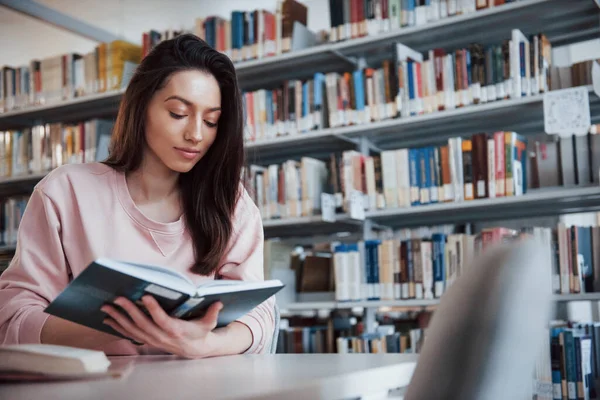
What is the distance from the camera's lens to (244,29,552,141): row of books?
2.76 metres

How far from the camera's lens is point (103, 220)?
1377 mm

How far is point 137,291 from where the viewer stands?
3.03 feet

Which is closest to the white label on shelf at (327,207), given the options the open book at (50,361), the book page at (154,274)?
the book page at (154,274)

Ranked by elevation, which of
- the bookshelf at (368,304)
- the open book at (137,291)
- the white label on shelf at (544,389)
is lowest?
the white label on shelf at (544,389)

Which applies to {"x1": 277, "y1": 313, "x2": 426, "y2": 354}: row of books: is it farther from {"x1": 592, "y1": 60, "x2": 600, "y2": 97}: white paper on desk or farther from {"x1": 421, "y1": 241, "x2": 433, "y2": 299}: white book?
{"x1": 592, "y1": 60, "x2": 600, "y2": 97}: white paper on desk

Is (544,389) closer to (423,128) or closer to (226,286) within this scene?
(423,128)

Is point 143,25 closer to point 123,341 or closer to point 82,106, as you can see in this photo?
point 82,106

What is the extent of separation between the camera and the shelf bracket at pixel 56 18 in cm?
392

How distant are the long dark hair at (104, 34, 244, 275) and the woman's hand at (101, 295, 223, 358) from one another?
0.36 meters

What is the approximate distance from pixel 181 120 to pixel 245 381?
876 mm

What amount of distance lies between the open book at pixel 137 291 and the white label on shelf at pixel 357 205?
188 centimetres

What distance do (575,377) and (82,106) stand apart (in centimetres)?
308

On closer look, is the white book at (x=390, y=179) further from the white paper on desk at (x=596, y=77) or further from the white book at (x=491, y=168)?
the white paper on desk at (x=596, y=77)

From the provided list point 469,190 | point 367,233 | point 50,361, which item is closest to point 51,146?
point 367,233
